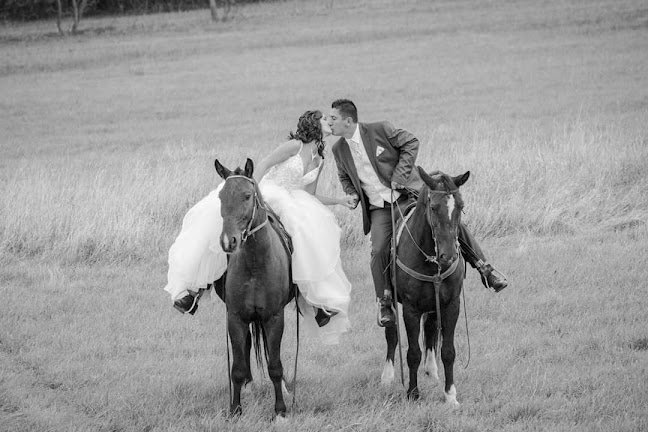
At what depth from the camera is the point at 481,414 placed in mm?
7102

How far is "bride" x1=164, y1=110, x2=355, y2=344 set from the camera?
24.2 feet

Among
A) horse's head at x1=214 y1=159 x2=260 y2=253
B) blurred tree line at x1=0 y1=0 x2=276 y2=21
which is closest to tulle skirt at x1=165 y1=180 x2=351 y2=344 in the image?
horse's head at x1=214 y1=159 x2=260 y2=253

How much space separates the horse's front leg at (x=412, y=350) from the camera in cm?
748

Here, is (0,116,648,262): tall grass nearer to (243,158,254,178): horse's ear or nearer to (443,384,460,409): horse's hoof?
(443,384,460,409): horse's hoof

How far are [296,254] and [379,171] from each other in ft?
5.10

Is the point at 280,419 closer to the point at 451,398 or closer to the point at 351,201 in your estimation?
the point at 451,398

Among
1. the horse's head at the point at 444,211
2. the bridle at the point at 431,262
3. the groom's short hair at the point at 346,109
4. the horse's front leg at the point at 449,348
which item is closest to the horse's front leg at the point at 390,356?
the horse's front leg at the point at 449,348

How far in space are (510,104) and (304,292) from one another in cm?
2236

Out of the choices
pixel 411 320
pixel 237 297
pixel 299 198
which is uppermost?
pixel 299 198

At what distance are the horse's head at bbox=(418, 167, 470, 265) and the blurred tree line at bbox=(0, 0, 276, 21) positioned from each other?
228ft

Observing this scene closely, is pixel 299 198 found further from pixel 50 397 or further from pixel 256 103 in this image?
pixel 256 103

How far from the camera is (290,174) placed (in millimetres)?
8055

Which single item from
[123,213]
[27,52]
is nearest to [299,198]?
[123,213]

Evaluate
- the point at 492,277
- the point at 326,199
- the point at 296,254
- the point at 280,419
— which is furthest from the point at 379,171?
the point at 280,419
